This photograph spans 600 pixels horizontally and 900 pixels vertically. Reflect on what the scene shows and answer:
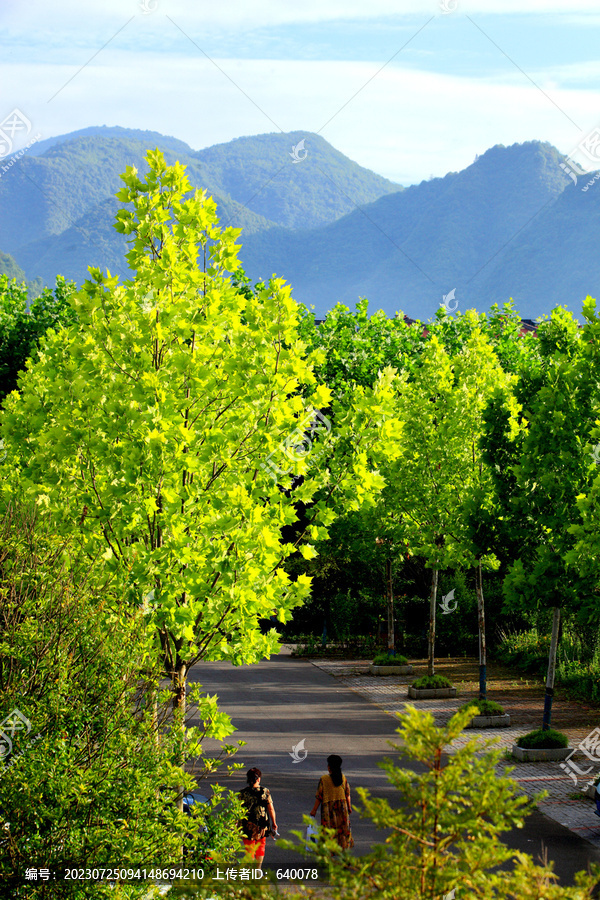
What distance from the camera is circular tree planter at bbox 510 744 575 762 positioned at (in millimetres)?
16484

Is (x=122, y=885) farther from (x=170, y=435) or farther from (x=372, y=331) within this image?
(x=372, y=331)

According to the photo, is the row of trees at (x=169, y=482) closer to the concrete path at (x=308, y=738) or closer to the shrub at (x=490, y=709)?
the concrete path at (x=308, y=738)

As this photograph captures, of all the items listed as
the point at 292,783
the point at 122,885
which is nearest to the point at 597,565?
the point at 292,783

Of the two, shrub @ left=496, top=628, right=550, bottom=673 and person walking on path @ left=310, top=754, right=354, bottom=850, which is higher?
shrub @ left=496, top=628, right=550, bottom=673

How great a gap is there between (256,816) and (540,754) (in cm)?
843

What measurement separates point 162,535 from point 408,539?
1607 centimetres

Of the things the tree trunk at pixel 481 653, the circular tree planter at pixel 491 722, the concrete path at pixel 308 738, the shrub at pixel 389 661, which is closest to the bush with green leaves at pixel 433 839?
the concrete path at pixel 308 738

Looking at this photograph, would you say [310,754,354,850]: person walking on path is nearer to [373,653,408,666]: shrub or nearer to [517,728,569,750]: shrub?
[517,728,569,750]: shrub

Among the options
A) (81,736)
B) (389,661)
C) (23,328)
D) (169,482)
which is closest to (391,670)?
(389,661)

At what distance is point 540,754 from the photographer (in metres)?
16.5

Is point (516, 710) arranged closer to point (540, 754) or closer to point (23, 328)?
point (540, 754)

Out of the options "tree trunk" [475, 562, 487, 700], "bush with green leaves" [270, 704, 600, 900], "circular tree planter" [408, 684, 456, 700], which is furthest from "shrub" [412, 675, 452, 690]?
"bush with green leaves" [270, 704, 600, 900]

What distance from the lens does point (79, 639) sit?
7539mm

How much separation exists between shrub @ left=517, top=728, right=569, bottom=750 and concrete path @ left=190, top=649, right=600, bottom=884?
2.80 meters
